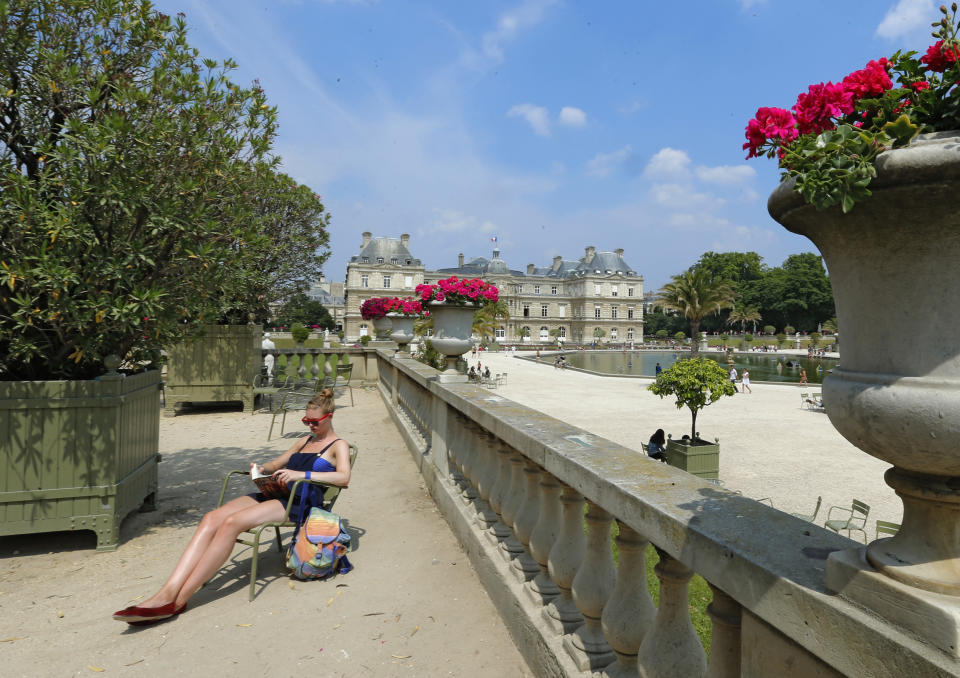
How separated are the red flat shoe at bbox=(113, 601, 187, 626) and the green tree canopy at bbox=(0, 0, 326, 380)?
6.02 ft

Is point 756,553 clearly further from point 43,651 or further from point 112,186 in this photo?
point 112,186

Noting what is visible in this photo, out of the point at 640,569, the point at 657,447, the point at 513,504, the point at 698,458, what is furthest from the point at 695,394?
the point at 640,569

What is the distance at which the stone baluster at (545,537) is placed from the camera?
2.48m

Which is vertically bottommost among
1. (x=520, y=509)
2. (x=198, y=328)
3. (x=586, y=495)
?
(x=520, y=509)

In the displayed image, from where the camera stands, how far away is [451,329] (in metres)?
6.36

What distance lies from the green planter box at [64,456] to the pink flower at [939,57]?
15.1 ft

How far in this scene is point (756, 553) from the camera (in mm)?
1207

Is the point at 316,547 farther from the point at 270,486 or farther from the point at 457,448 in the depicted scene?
the point at 457,448

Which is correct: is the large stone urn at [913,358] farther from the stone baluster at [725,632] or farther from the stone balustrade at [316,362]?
the stone balustrade at [316,362]

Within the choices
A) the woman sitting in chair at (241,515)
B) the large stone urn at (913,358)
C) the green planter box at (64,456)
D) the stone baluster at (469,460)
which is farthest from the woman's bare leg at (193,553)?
the large stone urn at (913,358)

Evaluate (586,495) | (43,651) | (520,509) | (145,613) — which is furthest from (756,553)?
(43,651)

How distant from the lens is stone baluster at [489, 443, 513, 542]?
312 cm

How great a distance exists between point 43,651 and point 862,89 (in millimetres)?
3941

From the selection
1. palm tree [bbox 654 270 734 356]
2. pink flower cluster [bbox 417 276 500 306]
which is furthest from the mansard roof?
pink flower cluster [bbox 417 276 500 306]
